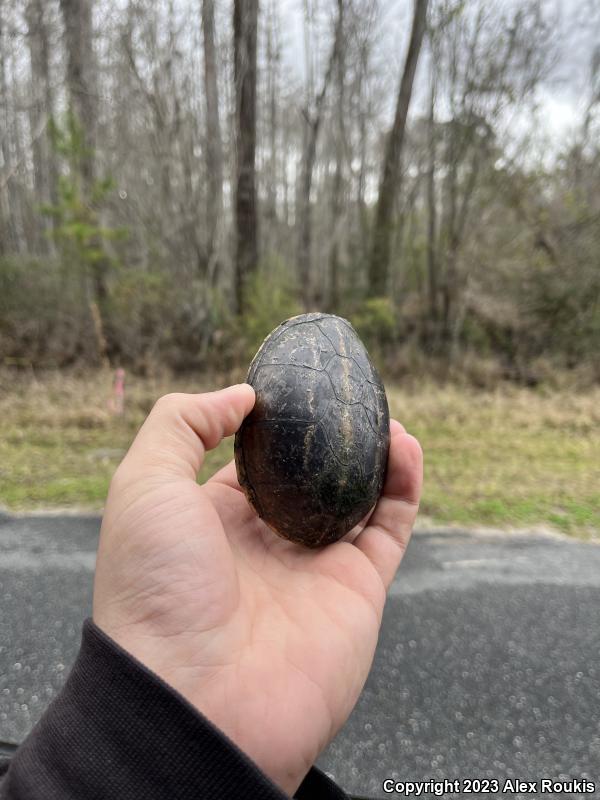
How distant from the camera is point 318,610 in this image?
192 cm

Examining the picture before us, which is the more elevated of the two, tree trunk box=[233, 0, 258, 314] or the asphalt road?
tree trunk box=[233, 0, 258, 314]

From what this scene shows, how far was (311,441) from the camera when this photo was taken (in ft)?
6.90

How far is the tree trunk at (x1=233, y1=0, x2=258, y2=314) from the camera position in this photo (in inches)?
334

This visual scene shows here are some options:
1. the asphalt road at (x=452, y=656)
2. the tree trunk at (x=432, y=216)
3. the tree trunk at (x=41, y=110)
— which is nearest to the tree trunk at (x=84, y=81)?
the tree trunk at (x=41, y=110)

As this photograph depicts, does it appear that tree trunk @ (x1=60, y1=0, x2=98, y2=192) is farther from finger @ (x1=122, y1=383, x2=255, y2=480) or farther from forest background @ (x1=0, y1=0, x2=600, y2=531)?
finger @ (x1=122, y1=383, x2=255, y2=480)

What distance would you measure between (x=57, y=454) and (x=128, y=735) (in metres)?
5.29

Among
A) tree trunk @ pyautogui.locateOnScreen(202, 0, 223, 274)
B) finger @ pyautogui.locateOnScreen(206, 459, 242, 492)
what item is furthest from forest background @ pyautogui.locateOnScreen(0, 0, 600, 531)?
finger @ pyautogui.locateOnScreen(206, 459, 242, 492)

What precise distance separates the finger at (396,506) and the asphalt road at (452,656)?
0.87m

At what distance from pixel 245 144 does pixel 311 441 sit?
8.34m

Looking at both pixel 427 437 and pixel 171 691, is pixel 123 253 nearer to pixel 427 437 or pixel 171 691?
pixel 427 437

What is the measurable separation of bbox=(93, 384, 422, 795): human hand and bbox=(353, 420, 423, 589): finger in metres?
0.22

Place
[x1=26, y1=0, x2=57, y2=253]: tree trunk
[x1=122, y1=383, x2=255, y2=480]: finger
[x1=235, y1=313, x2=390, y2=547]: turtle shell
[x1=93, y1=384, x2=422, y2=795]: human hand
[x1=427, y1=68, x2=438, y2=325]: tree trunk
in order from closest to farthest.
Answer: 1. [x1=93, y1=384, x2=422, y2=795]: human hand
2. [x1=122, y1=383, x2=255, y2=480]: finger
3. [x1=235, y1=313, x2=390, y2=547]: turtle shell
4. [x1=26, y1=0, x2=57, y2=253]: tree trunk
5. [x1=427, y1=68, x2=438, y2=325]: tree trunk

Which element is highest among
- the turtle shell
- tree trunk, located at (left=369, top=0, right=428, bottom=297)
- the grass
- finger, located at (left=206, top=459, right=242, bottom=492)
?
tree trunk, located at (left=369, top=0, right=428, bottom=297)

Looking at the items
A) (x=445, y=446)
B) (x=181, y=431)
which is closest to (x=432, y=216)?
(x=445, y=446)
